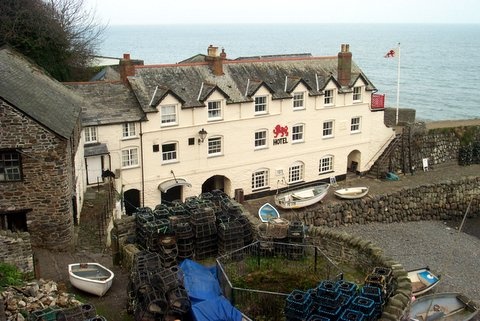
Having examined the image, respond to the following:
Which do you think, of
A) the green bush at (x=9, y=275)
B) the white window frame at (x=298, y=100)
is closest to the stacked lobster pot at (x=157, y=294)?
the green bush at (x=9, y=275)

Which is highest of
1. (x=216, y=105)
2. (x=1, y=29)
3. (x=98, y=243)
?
(x=1, y=29)

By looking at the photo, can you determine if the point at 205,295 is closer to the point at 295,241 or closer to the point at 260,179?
the point at 295,241

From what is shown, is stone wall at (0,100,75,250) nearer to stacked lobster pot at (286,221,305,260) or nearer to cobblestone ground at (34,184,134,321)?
cobblestone ground at (34,184,134,321)

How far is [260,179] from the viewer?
112 feet

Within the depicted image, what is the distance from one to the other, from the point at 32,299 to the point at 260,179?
21.9 meters

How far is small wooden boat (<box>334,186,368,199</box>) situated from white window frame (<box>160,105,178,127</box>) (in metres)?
11.2

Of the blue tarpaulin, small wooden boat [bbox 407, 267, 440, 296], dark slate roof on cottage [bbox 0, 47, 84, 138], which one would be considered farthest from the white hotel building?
the blue tarpaulin

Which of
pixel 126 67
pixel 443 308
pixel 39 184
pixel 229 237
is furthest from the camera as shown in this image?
pixel 126 67

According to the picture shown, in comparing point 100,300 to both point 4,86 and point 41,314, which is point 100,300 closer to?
point 41,314

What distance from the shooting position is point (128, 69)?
30.0 m

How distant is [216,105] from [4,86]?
47.2 feet

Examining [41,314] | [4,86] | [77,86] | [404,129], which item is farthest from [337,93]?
[41,314]

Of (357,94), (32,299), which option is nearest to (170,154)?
(357,94)

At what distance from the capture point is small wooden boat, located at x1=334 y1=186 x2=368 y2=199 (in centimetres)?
3331
